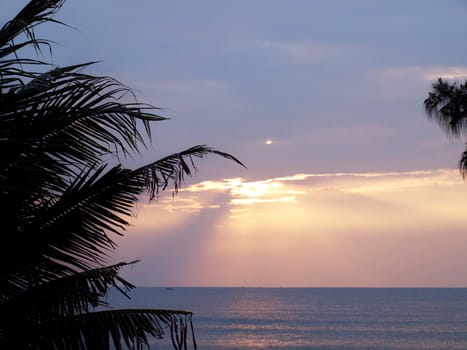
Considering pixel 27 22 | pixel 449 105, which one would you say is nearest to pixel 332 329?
pixel 449 105

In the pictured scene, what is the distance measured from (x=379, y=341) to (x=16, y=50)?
75167 mm

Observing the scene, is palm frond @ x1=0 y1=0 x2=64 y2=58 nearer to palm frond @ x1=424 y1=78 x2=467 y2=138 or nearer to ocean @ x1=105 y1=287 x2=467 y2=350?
palm frond @ x1=424 y1=78 x2=467 y2=138

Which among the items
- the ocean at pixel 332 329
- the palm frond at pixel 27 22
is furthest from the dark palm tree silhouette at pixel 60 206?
the ocean at pixel 332 329

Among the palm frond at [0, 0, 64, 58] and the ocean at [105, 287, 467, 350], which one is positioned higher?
the palm frond at [0, 0, 64, 58]

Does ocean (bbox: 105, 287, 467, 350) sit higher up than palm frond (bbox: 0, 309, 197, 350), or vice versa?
palm frond (bbox: 0, 309, 197, 350)

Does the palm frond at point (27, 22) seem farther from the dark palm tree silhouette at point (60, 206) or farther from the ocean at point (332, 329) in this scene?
the ocean at point (332, 329)

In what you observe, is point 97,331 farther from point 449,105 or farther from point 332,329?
point 332,329

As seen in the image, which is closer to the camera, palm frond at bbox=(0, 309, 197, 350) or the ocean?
palm frond at bbox=(0, 309, 197, 350)

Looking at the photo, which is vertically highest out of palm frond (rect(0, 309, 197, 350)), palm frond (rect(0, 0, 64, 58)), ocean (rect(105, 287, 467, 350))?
palm frond (rect(0, 0, 64, 58))

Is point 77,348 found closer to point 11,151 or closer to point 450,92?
point 11,151

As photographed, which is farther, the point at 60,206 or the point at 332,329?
the point at 332,329

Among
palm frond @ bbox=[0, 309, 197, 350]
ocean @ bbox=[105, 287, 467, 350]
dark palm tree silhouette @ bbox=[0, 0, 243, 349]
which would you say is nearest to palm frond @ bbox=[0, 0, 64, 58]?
dark palm tree silhouette @ bbox=[0, 0, 243, 349]

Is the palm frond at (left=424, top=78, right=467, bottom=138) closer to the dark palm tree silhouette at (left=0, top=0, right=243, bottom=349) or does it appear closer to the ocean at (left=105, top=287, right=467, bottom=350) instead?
the dark palm tree silhouette at (left=0, top=0, right=243, bottom=349)

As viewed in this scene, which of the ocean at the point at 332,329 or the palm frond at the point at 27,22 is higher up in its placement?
the palm frond at the point at 27,22
